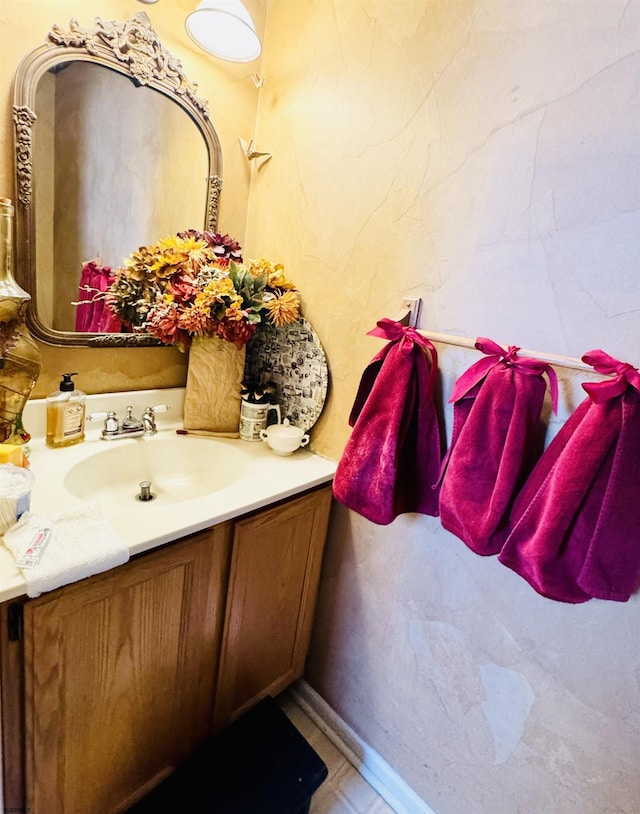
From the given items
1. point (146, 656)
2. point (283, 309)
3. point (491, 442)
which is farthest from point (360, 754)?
point (283, 309)

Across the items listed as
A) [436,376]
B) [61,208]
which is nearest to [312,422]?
[436,376]

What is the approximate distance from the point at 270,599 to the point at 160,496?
41 cm

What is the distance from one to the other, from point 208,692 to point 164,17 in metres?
1.70

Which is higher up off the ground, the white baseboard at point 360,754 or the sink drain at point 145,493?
the sink drain at point 145,493

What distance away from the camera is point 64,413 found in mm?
1055

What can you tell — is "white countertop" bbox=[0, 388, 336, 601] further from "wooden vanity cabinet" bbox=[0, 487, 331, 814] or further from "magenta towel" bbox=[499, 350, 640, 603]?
"magenta towel" bbox=[499, 350, 640, 603]

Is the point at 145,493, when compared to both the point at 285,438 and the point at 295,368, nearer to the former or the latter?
the point at 285,438

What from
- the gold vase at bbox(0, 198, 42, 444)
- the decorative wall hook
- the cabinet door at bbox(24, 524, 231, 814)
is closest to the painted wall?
the decorative wall hook

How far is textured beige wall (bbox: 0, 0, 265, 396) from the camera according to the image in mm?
890

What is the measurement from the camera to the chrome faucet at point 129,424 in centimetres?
116

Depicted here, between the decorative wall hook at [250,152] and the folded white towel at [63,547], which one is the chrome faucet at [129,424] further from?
the decorative wall hook at [250,152]

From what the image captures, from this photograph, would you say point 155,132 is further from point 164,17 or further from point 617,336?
point 617,336

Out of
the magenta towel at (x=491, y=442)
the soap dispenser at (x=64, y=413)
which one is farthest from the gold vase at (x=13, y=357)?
the magenta towel at (x=491, y=442)

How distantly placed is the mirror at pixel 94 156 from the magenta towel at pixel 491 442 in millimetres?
929
